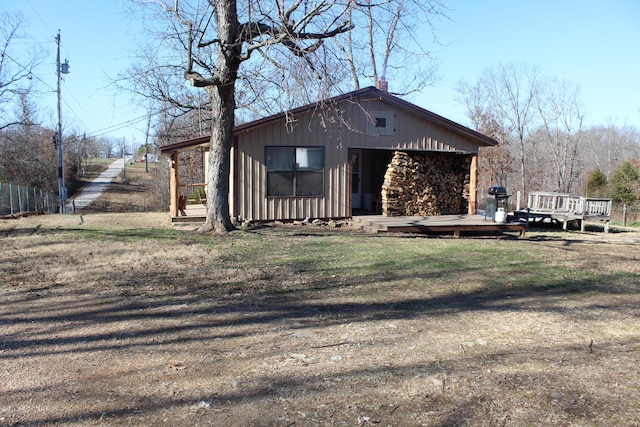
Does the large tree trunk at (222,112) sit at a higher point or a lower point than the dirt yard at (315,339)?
higher

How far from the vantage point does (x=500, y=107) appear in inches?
1433

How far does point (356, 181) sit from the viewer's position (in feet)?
54.4

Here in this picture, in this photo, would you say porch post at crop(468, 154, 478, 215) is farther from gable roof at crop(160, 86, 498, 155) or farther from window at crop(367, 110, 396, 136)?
window at crop(367, 110, 396, 136)

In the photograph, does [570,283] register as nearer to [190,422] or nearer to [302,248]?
[302,248]

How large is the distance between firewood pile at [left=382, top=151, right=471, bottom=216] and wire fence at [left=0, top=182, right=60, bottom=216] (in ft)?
49.6

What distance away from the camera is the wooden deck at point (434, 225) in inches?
513

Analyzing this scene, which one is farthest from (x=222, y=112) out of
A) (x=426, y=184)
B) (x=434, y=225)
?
(x=426, y=184)

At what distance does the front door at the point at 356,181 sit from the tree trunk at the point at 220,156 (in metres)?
5.86

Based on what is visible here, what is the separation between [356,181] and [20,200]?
15084 millimetres

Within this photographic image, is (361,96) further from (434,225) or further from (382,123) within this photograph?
(434,225)

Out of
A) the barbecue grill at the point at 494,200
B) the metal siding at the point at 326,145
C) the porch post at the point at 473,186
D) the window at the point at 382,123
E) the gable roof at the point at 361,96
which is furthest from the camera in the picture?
the porch post at the point at 473,186

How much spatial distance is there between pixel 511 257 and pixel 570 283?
2047 millimetres

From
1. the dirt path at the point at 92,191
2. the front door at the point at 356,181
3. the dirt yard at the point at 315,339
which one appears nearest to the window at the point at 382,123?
the front door at the point at 356,181

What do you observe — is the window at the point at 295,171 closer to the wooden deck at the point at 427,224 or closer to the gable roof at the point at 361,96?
the gable roof at the point at 361,96
